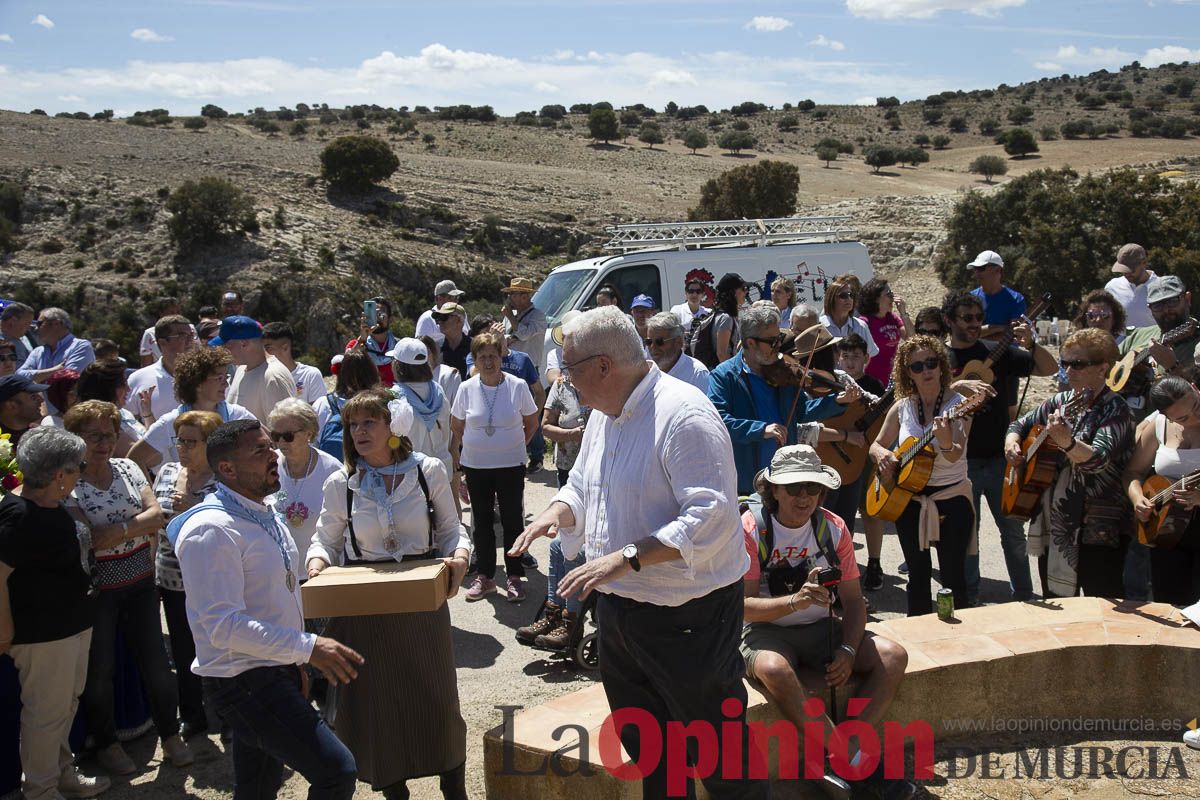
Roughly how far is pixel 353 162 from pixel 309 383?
4593cm

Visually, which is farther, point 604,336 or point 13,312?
point 13,312

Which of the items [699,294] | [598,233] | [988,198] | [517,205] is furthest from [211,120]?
[699,294]

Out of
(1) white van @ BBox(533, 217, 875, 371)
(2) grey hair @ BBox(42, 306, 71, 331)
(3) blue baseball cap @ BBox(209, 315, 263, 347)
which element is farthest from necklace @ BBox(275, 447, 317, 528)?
(1) white van @ BBox(533, 217, 875, 371)

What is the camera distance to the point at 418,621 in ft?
12.1

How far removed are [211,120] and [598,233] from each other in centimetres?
4300

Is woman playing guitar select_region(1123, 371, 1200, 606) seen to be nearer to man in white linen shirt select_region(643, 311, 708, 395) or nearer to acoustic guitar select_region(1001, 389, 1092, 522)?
acoustic guitar select_region(1001, 389, 1092, 522)

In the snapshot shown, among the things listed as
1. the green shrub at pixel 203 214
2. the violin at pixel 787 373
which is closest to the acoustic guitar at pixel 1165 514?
the violin at pixel 787 373

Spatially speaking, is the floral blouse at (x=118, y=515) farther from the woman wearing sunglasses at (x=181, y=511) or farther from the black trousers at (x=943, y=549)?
the black trousers at (x=943, y=549)

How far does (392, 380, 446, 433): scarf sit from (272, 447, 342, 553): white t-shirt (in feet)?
5.48

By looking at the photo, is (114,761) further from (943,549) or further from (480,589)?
(943,549)

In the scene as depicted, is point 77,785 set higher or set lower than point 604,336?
lower

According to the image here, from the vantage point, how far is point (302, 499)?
481 cm

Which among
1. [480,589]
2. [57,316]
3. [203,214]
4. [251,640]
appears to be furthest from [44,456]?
[203,214]

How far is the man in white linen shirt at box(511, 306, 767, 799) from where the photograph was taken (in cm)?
296
